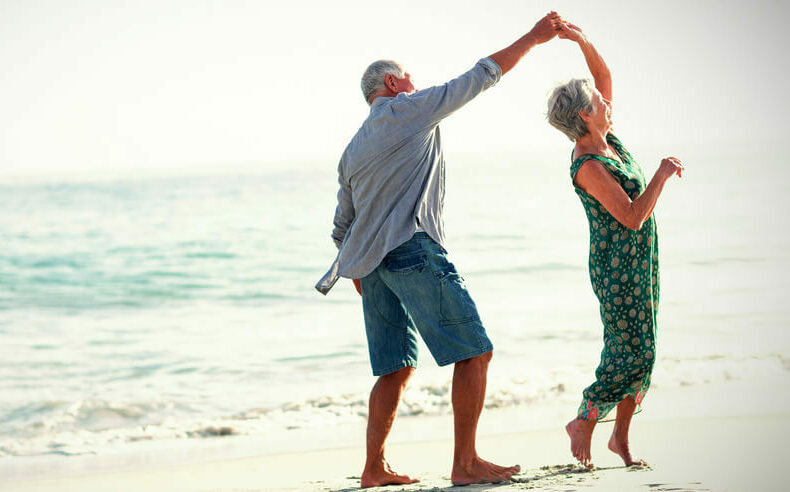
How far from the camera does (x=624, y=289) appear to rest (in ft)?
10.1

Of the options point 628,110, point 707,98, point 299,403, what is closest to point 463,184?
point 628,110

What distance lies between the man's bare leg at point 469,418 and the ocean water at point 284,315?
209 centimetres

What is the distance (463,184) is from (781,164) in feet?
44.2

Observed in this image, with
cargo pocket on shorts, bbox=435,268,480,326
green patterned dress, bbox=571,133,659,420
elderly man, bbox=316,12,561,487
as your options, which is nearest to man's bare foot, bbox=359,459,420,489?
elderly man, bbox=316,12,561,487

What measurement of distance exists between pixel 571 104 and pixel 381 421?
1376mm

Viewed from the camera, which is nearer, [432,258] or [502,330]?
[432,258]

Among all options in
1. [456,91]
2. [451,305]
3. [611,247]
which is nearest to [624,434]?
[611,247]

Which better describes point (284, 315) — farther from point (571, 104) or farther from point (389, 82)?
point (571, 104)

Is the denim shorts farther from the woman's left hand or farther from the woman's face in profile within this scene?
the woman's left hand

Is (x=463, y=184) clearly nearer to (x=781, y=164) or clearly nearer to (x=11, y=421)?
(x=781, y=164)

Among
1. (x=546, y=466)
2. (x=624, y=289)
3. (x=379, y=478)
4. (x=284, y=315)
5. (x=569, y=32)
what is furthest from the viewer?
(x=284, y=315)

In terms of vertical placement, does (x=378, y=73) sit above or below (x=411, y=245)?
above

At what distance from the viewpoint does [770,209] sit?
20906 millimetres

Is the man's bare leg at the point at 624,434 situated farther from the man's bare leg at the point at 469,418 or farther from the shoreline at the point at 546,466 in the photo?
the man's bare leg at the point at 469,418
